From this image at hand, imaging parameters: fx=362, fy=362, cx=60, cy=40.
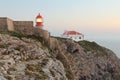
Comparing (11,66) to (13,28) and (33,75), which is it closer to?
(33,75)

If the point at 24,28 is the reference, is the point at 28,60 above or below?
below

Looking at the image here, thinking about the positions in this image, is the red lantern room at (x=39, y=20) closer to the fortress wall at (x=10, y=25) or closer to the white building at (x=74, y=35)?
the fortress wall at (x=10, y=25)

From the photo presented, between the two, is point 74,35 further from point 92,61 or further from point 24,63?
point 24,63

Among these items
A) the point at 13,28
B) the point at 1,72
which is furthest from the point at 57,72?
the point at 13,28

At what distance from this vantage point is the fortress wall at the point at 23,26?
5125cm

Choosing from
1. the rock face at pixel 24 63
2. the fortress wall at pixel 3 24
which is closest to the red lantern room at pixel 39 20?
the fortress wall at pixel 3 24

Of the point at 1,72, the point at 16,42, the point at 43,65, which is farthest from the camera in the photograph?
the point at 16,42

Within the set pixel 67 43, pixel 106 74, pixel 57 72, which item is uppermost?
pixel 57 72

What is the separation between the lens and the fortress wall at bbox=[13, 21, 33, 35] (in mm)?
51250

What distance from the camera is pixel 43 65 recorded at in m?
34.8

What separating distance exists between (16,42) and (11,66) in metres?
8.71

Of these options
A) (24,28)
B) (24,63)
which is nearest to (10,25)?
(24,28)

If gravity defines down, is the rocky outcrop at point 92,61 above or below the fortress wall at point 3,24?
below

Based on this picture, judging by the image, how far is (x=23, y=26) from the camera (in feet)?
172
